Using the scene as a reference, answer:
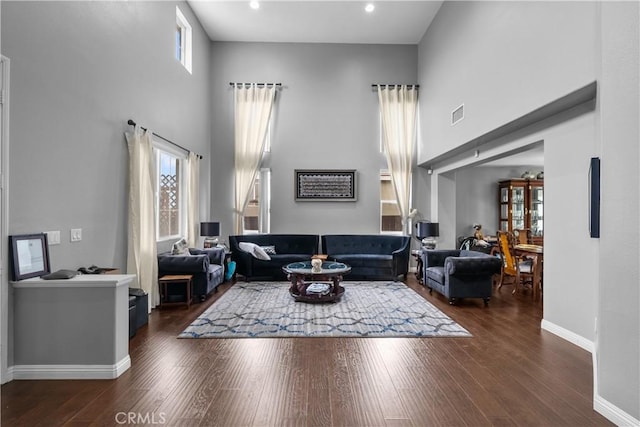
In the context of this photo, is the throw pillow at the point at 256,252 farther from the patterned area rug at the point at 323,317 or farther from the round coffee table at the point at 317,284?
the round coffee table at the point at 317,284

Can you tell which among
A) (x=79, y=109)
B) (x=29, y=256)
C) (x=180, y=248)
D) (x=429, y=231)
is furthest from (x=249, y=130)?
(x=29, y=256)

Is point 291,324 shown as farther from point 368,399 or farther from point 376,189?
point 376,189

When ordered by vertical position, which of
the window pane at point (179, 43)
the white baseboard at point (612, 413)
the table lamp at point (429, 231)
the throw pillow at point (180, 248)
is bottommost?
the white baseboard at point (612, 413)

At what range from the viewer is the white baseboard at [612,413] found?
1.97 m

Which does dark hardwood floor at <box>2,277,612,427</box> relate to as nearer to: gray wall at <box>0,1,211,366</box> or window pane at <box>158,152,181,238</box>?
gray wall at <box>0,1,211,366</box>

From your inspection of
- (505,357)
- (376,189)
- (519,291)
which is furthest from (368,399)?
(376,189)

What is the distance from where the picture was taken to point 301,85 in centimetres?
740

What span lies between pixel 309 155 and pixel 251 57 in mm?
2513

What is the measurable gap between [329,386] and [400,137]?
5.96 meters

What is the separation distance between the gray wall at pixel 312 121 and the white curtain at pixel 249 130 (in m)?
0.23

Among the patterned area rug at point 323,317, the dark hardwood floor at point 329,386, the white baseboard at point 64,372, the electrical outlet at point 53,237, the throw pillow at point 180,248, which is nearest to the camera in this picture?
the dark hardwood floor at point 329,386

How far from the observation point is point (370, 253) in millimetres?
7086

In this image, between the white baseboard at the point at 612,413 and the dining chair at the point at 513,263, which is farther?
the dining chair at the point at 513,263

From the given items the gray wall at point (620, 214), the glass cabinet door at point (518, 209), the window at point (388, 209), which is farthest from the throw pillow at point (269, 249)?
the glass cabinet door at point (518, 209)
